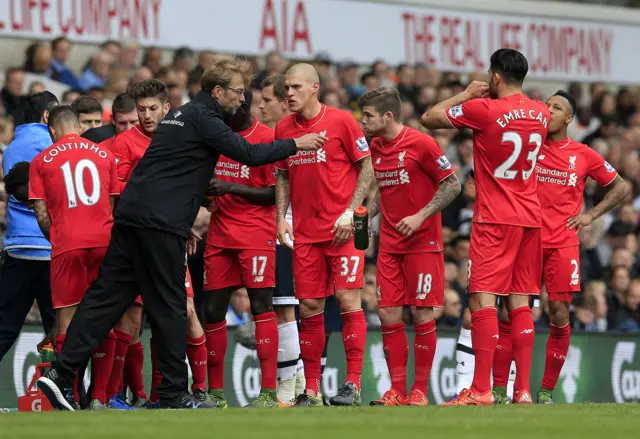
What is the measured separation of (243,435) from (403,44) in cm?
1437

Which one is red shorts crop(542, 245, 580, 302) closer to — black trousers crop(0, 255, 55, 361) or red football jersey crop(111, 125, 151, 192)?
red football jersey crop(111, 125, 151, 192)

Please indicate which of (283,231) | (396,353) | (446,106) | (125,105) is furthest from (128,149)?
(396,353)

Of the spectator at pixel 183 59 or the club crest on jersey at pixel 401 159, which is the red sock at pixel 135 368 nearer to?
the club crest on jersey at pixel 401 159

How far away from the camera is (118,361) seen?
11070 mm

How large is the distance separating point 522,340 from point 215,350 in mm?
2565

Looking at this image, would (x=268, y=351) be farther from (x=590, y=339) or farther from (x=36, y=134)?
(x=590, y=339)

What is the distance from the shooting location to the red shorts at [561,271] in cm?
1215

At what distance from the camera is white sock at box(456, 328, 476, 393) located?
41.7 feet

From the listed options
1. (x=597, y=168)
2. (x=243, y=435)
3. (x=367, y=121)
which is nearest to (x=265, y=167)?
(x=367, y=121)

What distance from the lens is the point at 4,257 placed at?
468 inches

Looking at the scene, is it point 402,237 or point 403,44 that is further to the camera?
point 403,44

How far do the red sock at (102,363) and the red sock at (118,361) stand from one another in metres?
0.26

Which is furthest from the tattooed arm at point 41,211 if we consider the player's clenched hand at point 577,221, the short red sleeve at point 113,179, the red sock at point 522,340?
the player's clenched hand at point 577,221

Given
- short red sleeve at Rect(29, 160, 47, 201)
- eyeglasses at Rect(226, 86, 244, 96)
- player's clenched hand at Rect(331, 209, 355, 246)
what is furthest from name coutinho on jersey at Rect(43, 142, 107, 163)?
player's clenched hand at Rect(331, 209, 355, 246)
